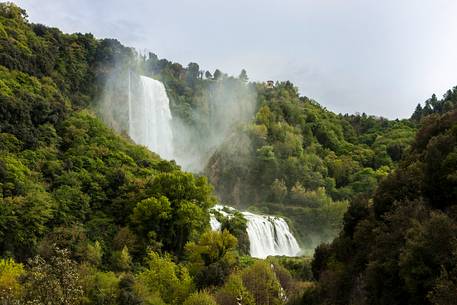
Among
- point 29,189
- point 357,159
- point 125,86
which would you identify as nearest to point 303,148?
point 357,159

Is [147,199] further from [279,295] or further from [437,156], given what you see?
[437,156]

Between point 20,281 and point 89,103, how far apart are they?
194 feet

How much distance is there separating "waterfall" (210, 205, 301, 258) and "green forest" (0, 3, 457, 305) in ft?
7.85

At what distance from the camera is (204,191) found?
6219 centimetres

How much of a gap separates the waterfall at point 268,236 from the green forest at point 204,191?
94.1 inches

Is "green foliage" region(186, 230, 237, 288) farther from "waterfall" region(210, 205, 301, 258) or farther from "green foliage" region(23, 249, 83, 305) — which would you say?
"green foliage" region(23, 249, 83, 305)

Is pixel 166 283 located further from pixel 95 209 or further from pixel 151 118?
pixel 151 118

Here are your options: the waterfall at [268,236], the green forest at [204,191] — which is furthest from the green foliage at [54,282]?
the waterfall at [268,236]

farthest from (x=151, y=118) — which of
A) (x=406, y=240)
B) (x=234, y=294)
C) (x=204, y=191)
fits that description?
(x=406, y=240)

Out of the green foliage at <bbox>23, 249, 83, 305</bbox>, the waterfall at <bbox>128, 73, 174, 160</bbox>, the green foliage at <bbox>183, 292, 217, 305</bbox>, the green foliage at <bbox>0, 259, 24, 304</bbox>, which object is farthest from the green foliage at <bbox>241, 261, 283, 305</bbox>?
the waterfall at <bbox>128, 73, 174, 160</bbox>

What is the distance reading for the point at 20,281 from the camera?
3559 centimetres

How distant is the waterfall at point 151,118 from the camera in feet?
322

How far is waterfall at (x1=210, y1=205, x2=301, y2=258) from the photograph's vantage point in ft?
238

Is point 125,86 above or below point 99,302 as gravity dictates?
above
